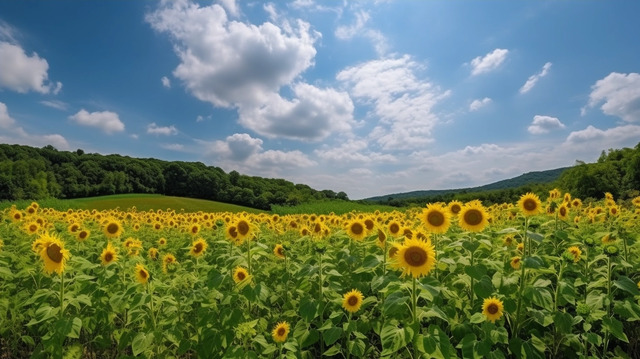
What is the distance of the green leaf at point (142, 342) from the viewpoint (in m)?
3.50

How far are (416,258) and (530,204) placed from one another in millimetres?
1995

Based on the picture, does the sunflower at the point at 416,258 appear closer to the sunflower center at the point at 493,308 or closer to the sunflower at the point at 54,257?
the sunflower center at the point at 493,308

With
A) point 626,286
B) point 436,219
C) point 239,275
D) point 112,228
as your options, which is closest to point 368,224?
point 436,219

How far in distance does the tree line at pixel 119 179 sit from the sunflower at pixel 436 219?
2267 inches

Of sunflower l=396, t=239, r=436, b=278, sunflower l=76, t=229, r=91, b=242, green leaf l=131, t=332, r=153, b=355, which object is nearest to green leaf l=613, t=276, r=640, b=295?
sunflower l=396, t=239, r=436, b=278

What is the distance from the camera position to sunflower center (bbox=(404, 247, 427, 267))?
3.41 m

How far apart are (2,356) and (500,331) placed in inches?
233

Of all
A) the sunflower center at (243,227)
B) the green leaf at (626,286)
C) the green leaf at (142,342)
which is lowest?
the green leaf at (142,342)

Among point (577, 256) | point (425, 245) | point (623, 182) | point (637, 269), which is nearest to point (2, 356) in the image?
point (425, 245)

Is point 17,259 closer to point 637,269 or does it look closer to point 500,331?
point 500,331

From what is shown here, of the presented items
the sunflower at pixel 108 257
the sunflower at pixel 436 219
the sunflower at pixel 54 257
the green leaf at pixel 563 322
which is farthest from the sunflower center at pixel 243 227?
the green leaf at pixel 563 322

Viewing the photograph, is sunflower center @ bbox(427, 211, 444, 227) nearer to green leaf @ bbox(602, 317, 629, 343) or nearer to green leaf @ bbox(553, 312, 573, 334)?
green leaf @ bbox(553, 312, 573, 334)

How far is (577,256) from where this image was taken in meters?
4.96

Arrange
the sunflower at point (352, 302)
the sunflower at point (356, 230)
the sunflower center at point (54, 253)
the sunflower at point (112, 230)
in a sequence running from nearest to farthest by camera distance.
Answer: the sunflower at point (352, 302) → the sunflower center at point (54, 253) → the sunflower at point (356, 230) → the sunflower at point (112, 230)
